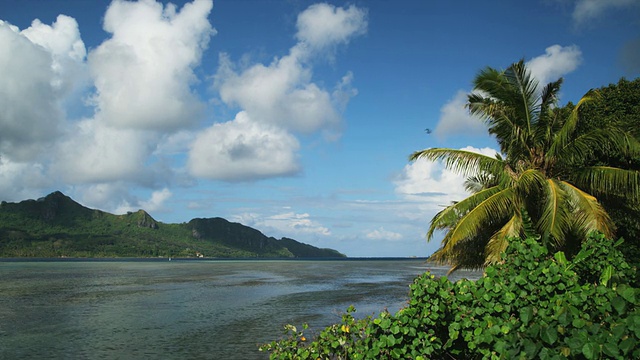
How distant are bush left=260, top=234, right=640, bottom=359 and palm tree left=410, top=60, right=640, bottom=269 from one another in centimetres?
563

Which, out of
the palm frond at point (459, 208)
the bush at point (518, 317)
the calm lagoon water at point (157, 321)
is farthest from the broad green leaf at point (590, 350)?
the palm frond at point (459, 208)

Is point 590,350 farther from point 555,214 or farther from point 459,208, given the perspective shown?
point 459,208

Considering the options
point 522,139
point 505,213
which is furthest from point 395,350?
point 522,139

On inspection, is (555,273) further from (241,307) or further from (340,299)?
(340,299)

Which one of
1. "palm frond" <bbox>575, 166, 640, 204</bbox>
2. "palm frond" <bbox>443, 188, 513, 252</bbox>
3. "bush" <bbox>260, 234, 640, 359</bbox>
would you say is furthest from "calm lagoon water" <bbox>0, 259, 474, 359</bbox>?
"palm frond" <bbox>575, 166, 640, 204</bbox>

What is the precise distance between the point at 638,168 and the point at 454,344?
12.6m

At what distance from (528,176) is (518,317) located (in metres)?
8.17

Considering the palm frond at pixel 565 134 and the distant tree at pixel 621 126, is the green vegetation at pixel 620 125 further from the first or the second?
the palm frond at pixel 565 134

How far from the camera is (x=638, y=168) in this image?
15.4 m

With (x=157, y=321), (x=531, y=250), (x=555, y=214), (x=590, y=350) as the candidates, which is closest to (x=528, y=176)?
(x=555, y=214)

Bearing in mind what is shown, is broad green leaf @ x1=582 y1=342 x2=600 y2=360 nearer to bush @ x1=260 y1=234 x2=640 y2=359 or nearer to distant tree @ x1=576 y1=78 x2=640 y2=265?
bush @ x1=260 y1=234 x2=640 y2=359

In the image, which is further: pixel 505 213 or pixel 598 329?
pixel 505 213

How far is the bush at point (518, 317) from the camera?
445 cm

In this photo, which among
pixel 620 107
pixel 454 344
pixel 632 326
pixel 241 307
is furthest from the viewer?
pixel 241 307
